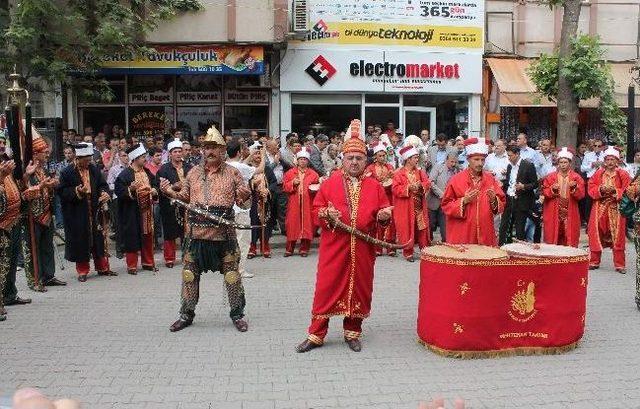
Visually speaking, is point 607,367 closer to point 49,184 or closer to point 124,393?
point 124,393

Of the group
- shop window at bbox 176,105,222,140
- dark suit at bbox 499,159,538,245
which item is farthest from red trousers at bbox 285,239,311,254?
shop window at bbox 176,105,222,140

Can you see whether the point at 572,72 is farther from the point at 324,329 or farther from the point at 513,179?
the point at 324,329

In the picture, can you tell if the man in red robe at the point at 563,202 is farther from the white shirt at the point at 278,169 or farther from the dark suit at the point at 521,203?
the white shirt at the point at 278,169

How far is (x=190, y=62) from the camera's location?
17875 mm

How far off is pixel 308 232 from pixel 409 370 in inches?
262

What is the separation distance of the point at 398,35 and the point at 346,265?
44.0 ft

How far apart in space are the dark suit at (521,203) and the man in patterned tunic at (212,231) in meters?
6.72

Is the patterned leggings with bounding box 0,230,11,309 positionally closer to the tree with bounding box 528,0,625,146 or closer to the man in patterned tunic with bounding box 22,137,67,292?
the man in patterned tunic with bounding box 22,137,67,292

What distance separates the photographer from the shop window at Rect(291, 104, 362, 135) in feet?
62.9

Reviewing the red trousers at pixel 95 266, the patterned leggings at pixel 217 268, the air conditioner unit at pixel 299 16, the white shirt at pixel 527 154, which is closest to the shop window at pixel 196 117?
the air conditioner unit at pixel 299 16

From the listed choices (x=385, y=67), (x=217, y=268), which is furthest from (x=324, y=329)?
(x=385, y=67)

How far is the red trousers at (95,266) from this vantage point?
34.5 ft

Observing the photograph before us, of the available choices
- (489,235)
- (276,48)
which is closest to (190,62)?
(276,48)

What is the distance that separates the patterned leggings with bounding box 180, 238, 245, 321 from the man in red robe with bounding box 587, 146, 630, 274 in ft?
20.0
